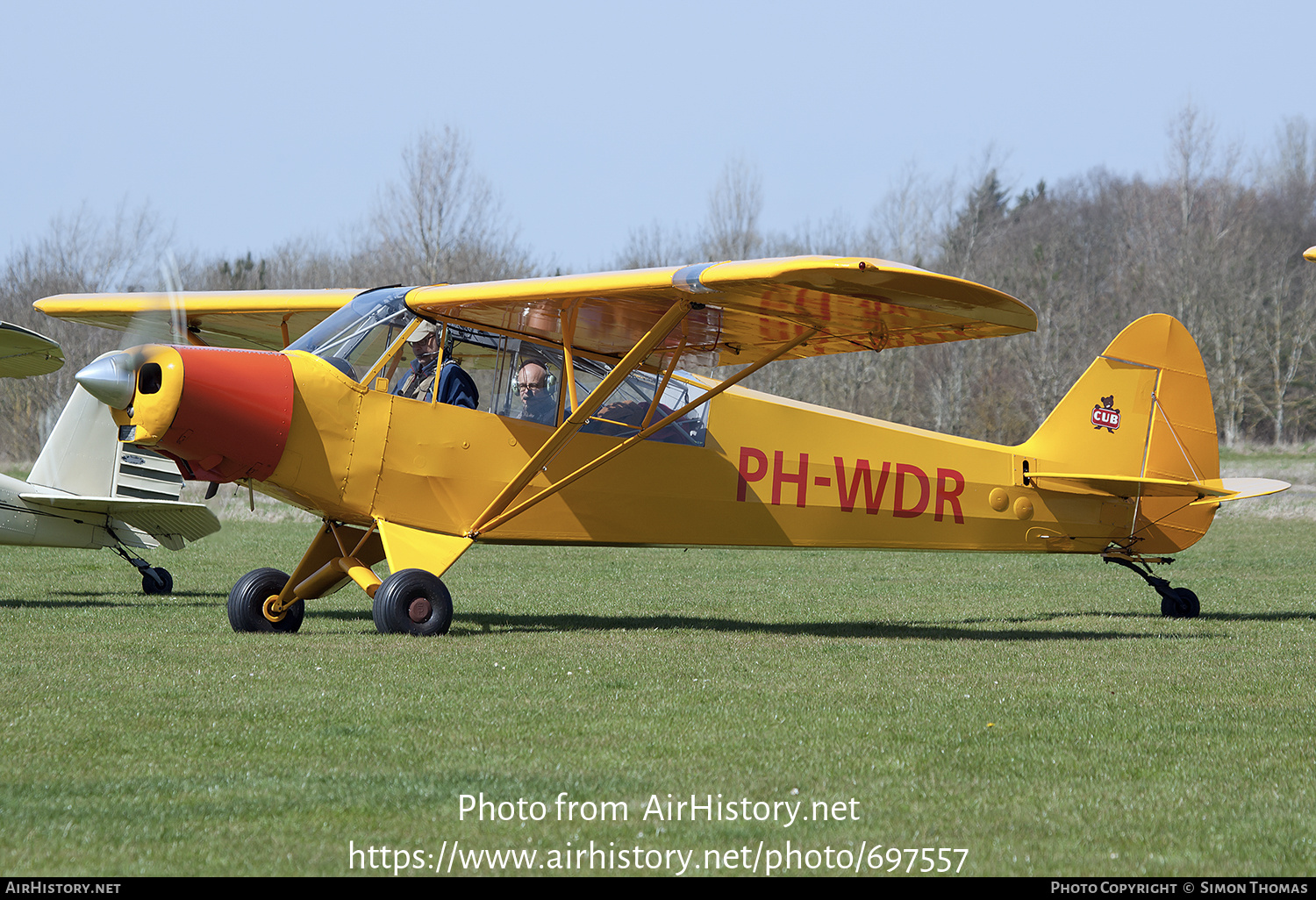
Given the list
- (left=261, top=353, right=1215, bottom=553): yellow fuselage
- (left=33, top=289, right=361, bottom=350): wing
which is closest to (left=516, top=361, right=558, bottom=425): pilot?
(left=261, top=353, right=1215, bottom=553): yellow fuselage

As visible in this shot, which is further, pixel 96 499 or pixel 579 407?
pixel 96 499

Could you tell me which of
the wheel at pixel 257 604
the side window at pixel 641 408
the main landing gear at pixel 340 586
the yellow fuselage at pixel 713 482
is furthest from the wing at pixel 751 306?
the wheel at pixel 257 604

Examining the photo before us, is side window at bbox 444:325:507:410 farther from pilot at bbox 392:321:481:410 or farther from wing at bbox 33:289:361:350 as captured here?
wing at bbox 33:289:361:350

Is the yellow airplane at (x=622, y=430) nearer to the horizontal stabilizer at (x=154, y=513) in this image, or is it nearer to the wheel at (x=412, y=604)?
the wheel at (x=412, y=604)

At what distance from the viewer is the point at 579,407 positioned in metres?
9.91

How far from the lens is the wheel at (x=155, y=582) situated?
14062mm

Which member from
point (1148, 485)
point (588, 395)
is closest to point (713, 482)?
point (588, 395)

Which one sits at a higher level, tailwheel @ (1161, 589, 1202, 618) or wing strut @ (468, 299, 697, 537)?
wing strut @ (468, 299, 697, 537)

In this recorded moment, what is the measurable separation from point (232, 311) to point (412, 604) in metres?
4.67

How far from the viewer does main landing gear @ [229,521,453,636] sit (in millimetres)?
9438

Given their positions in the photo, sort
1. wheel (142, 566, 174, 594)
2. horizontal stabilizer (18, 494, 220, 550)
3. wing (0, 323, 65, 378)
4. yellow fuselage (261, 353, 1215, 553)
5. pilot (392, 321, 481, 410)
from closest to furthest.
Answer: yellow fuselage (261, 353, 1215, 553) < pilot (392, 321, 481, 410) < wing (0, 323, 65, 378) < horizontal stabilizer (18, 494, 220, 550) < wheel (142, 566, 174, 594)

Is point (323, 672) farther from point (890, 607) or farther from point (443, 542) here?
point (890, 607)

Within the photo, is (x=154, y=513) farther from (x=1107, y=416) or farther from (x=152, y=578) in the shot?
(x=1107, y=416)

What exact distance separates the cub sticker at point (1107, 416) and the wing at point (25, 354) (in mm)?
10512
